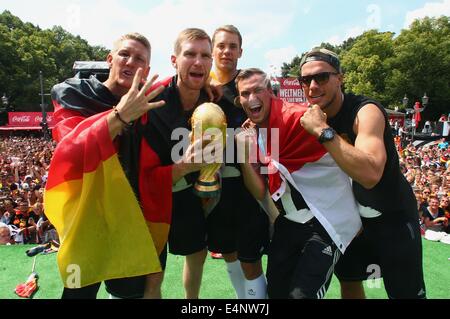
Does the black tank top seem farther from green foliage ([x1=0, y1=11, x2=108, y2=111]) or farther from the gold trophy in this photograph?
green foliage ([x1=0, y1=11, x2=108, y2=111])

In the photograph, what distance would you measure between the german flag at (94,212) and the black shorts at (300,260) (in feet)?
2.78

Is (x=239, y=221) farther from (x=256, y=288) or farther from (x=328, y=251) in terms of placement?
(x=328, y=251)

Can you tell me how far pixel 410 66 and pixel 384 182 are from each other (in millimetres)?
43443

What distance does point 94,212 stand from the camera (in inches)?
97.8

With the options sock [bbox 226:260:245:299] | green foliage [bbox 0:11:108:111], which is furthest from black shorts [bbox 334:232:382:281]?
green foliage [bbox 0:11:108:111]

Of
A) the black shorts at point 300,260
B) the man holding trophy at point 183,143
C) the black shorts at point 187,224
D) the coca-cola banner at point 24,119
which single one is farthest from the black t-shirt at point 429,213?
the coca-cola banner at point 24,119

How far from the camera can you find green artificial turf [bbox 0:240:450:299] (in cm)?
414

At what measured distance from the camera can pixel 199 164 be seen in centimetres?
241

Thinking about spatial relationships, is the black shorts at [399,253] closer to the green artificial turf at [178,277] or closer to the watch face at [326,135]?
the watch face at [326,135]

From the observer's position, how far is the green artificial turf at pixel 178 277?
4.14 meters

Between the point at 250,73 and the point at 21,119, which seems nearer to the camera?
the point at 250,73

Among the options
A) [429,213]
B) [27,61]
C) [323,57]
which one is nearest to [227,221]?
[323,57]
